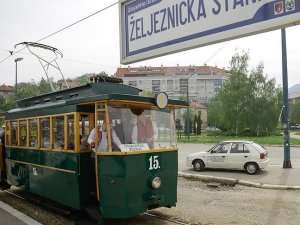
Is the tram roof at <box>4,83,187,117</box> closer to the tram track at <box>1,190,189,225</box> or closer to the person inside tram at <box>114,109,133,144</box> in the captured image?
the person inside tram at <box>114,109,133,144</box>

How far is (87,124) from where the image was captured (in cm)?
793

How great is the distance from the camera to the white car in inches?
637

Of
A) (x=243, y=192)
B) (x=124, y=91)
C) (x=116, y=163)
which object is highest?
(x=124, y=91)

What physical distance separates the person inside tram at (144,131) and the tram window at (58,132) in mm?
1835

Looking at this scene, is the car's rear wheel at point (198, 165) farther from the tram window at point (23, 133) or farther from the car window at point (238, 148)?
the tram window at point (23, 133)

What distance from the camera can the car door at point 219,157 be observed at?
16.9 meters

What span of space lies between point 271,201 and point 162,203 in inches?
164

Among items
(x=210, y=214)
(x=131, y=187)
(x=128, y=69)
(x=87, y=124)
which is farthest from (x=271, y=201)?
(x=128, y=69)

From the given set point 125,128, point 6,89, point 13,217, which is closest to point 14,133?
point 13,217

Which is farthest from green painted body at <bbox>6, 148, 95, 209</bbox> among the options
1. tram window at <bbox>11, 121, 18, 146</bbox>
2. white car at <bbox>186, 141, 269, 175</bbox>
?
white car at <bbox>186, 141, 269, 175</bbox>

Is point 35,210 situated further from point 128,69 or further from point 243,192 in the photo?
point 128,69

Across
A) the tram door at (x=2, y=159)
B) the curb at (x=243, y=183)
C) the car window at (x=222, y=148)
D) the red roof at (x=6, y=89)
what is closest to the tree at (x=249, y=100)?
the car window at (x=222, y=148)

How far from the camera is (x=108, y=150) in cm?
703

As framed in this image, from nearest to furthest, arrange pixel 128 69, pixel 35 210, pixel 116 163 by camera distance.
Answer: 1. pixel 116 163
2. pixel 35 210
3. pixel 128 69
